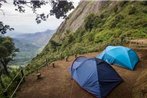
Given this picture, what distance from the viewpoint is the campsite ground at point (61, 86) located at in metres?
15.5

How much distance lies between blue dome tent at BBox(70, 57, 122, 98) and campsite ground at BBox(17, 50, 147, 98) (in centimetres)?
36

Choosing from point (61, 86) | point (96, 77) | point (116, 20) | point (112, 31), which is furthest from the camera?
point (116, 20)

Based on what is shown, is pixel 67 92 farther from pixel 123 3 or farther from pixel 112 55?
pixel 123 3

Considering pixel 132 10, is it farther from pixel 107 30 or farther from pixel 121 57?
pixel 121 57

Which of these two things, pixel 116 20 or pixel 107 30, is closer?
pixel 107 30

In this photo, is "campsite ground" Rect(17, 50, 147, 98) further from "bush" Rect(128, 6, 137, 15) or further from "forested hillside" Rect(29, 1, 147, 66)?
"bush" Rect(128, 6, 137, 15)

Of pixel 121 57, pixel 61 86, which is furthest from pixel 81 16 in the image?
pixel 61 86

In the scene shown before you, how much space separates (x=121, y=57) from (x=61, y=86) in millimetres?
6390

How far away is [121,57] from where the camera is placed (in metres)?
20.5

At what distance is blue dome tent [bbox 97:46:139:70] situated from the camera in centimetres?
1989

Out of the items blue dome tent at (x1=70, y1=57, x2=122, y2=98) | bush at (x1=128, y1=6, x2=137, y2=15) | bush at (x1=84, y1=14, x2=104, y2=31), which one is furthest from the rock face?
blue dome tent at (x1=70, y1=57, x2=122, y2=98)

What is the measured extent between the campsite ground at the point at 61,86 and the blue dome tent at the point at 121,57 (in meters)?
0.48

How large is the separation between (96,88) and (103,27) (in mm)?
29609

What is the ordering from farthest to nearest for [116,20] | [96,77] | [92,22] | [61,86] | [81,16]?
[81,16] < [92,22] < [116,20] < [61,86] < [96,77]
